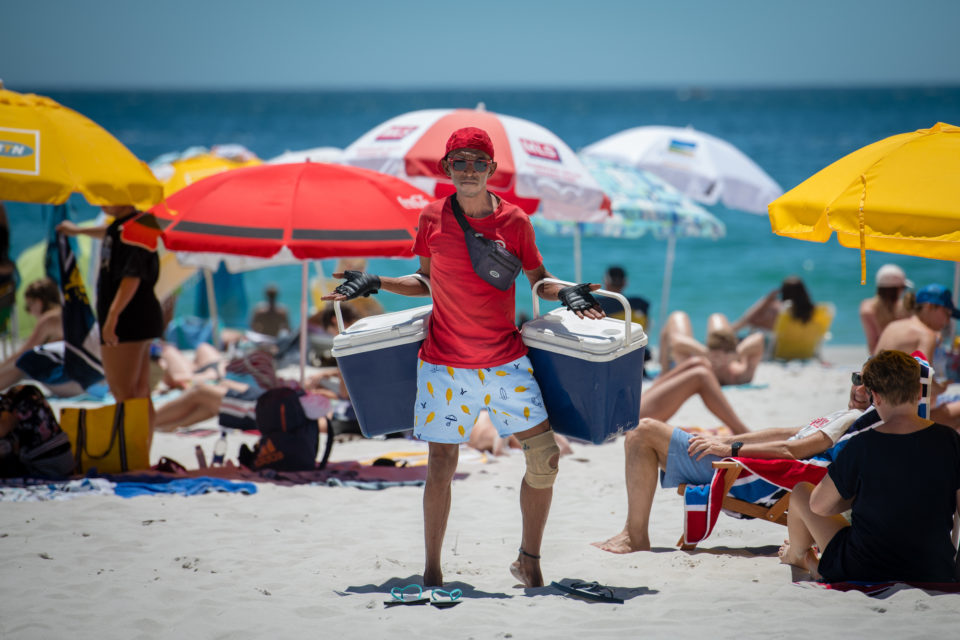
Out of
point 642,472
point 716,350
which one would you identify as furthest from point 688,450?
point 716,350

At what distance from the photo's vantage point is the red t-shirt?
3.32m

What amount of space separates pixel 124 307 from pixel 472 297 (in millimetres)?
2686

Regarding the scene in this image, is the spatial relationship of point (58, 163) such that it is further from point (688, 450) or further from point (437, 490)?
point (688, 450)

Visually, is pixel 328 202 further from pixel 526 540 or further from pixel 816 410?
pixel 816 410

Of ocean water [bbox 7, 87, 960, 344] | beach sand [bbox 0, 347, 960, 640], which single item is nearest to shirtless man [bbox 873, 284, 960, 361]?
beach sand [bbox 0, 347, 960, 640]

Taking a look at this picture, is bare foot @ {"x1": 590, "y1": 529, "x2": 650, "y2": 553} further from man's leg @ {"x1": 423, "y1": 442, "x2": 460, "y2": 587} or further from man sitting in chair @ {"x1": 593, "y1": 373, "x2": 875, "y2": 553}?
man's leg @ {"x1": 423, "y1": 442, "x2": 460, "y2": 587}

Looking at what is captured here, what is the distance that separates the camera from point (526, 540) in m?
3.52

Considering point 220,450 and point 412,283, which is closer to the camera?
point 412,283

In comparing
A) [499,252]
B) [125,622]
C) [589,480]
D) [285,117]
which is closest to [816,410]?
[589,480]

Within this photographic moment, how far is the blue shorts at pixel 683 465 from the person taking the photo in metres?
3.82

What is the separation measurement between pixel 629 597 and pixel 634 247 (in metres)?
20.4

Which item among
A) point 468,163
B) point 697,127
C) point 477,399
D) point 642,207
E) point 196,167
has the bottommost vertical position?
point 477,399

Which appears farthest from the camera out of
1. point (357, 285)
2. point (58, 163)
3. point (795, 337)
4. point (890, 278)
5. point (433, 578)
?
point (795, 337)

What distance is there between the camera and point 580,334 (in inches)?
131
